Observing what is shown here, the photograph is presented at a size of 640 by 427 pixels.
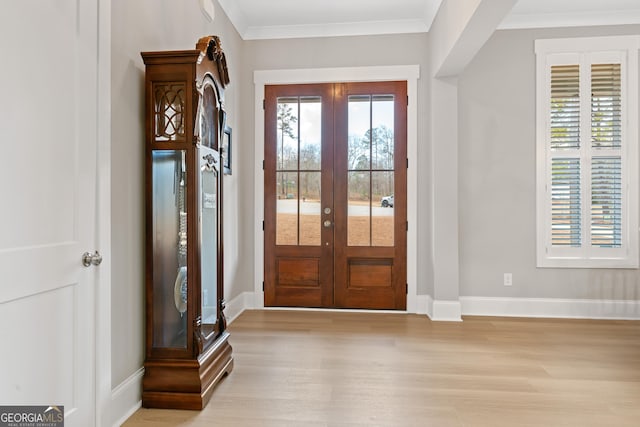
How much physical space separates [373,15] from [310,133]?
133 centimetres

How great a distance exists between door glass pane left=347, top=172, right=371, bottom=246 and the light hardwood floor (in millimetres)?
861

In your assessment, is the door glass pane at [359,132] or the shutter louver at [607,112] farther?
the door glass pane at [359,132]

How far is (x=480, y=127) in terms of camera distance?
13.1 ft

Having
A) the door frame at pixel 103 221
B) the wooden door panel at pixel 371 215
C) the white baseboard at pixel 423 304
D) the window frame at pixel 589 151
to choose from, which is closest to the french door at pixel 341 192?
the wooden door panel at pixel 371 215

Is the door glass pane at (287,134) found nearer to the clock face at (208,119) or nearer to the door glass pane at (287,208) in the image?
the door glass pane at (287,208)

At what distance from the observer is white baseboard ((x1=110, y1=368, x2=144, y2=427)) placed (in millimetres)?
1926

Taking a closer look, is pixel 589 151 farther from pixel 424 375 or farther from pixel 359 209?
pixel 424 375

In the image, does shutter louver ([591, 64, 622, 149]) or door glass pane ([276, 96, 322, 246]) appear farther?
door glass pane ([276, 96, 322, 246])

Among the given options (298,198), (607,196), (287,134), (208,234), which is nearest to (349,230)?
(298,198)

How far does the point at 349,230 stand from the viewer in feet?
13.6

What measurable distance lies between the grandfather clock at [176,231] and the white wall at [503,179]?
9.27 feet

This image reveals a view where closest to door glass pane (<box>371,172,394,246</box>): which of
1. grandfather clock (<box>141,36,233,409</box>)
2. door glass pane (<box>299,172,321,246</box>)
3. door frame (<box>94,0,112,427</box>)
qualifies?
door glass pane (<box>299,172,321,246</box>)

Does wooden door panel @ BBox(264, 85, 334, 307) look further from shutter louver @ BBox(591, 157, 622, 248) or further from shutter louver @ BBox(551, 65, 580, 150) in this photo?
shutter louver @ BBox(591, 157, 622, 248)

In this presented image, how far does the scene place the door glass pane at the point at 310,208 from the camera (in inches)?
165
